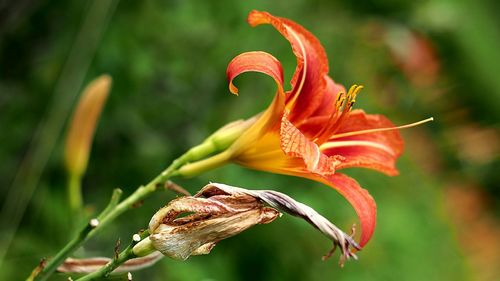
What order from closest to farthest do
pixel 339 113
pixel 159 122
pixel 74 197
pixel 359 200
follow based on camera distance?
pixel 359 200 < pixel 339 113 < pixel 74 197 < pixel 159 122

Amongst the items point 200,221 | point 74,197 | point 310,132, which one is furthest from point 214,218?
point 74,197

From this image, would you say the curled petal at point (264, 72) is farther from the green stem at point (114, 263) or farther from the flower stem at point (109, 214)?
the green stem at point (114, 263)

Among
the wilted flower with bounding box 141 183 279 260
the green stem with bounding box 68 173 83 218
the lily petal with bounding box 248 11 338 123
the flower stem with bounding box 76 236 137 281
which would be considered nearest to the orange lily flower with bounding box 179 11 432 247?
the lily petal with bounding box 248 11 338 123

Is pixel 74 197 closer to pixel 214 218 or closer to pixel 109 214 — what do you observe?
pixel 109 214

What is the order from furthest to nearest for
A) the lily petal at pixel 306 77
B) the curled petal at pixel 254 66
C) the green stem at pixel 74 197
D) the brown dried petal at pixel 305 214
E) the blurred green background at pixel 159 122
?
1. the blurred green background at pixel 159 122
2. the green stem at pixel 74 197
3. the lily petal at pixel 306 77
4. the curled petal at pixel 254 66
5. the brown dried petal at pixel 305 214

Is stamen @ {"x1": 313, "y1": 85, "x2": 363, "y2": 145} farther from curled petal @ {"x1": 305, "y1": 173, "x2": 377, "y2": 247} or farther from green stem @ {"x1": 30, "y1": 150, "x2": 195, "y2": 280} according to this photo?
green stem @ {"x1": 30, "y1": 150, "x2": 195, "y2": 280}

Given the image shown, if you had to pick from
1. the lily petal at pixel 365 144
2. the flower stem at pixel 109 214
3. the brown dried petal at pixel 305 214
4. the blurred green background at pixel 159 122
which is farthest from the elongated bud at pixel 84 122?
the brown dried petal at pixel 305 214
